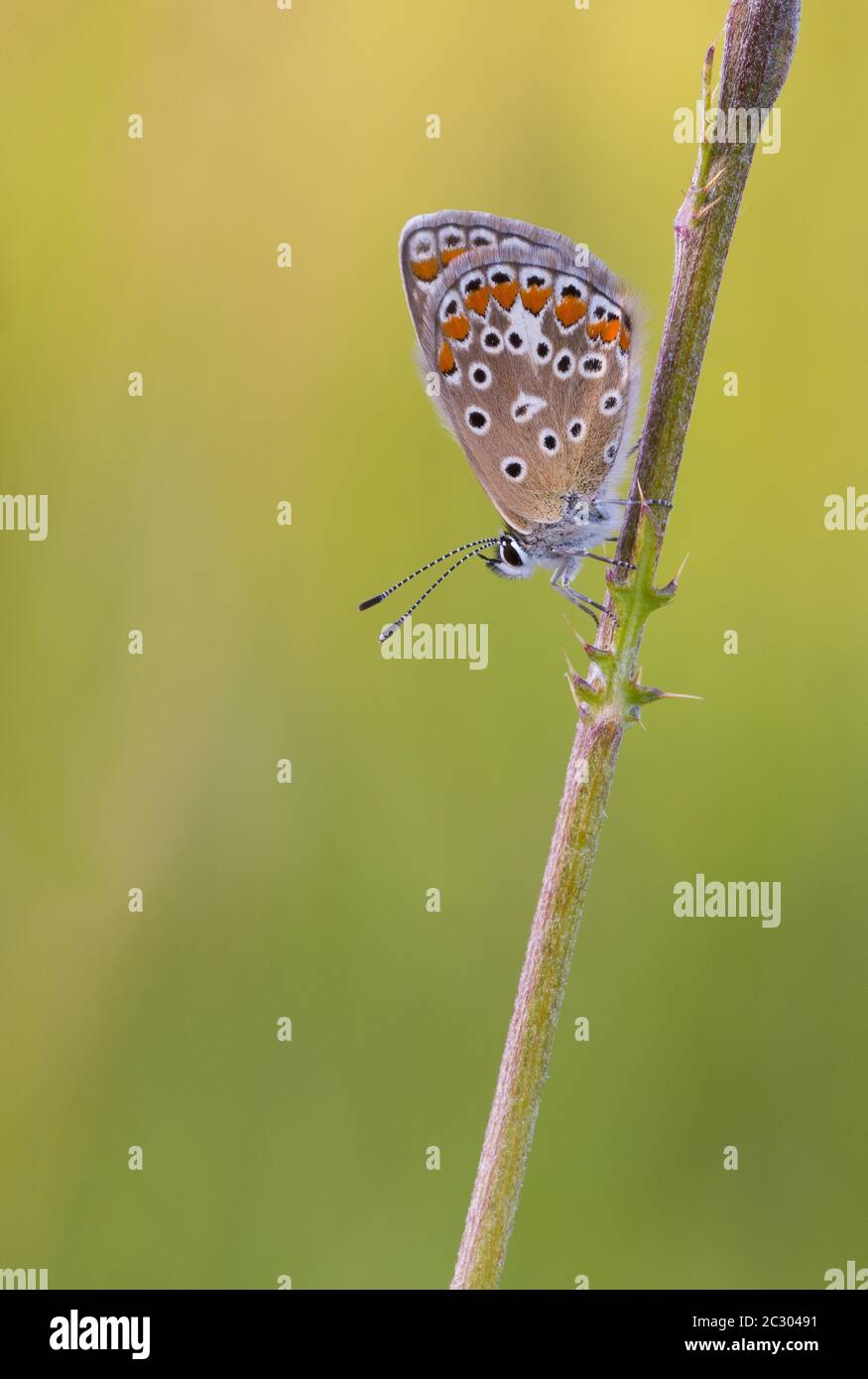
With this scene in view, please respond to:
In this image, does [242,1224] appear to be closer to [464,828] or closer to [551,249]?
[464,828]

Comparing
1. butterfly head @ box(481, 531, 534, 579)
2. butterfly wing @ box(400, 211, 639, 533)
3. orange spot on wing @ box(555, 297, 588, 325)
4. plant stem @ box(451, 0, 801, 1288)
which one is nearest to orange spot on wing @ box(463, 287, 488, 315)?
butterfly wing @ box(400, 211, 639, 533)

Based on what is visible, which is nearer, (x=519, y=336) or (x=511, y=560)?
(x=519, y=336)

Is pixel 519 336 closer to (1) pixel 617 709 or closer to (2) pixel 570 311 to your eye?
(2) pixel 570 311

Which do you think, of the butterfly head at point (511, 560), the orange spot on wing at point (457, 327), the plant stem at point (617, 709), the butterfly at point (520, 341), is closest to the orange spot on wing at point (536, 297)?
the butterfly at point (520, 341)

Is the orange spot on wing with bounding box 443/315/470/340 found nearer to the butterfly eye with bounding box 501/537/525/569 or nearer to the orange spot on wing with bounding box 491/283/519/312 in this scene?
the orange spot on wing with bounding box 491/283/519/312

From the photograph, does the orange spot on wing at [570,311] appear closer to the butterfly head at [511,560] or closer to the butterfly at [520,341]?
the butterfly at [520,341]

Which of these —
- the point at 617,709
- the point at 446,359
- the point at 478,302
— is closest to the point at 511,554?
the point at 446,359
